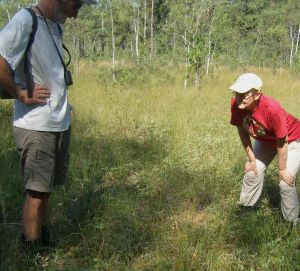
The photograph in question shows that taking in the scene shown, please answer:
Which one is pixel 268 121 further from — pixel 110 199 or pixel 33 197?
pixel 33 197

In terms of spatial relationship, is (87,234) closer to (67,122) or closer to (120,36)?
(67,122)

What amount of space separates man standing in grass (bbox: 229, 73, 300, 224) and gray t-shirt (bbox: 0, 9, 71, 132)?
48.9 inches

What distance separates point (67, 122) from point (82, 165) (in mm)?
1599

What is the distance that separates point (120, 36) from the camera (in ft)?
85.6

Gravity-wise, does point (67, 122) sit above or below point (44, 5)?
below

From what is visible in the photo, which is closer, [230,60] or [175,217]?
[175,217]

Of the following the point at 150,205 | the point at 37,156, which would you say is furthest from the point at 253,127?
the point at 37,156

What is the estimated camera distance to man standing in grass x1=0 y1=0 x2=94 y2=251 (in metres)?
2.22

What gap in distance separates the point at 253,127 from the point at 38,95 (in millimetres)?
1712

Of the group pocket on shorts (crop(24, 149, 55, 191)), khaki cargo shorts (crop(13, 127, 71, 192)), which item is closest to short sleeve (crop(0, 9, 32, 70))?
khaki cargo shorts (crop(13, 127, 71, 192))

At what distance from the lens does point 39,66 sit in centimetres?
236

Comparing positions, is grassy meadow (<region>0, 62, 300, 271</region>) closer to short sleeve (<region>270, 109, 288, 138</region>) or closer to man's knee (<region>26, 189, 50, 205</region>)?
man's knee (<region>26, 189, 50, 205</region>)

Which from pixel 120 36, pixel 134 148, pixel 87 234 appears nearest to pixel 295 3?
pixel 120 36

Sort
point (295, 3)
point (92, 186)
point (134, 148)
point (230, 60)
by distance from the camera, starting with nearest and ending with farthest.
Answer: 1. point (92, 186)
2. point (134, 148)
3. point (230, 60)
4. point (295, 3)
